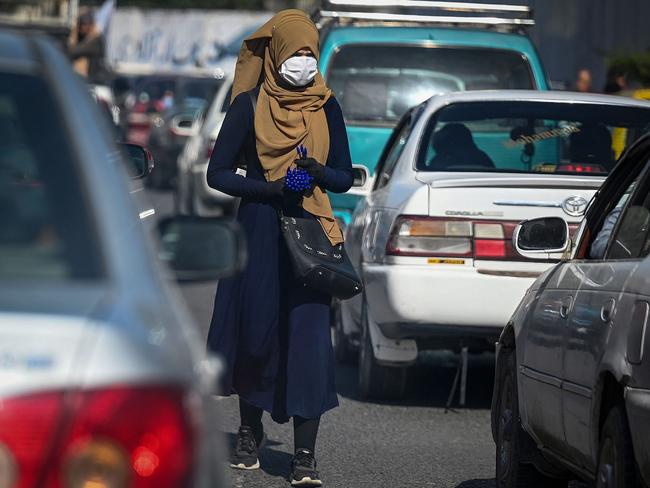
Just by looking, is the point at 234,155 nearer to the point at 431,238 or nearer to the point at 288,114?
the point at 288,114

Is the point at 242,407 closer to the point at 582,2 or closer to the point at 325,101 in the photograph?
the point at 325,101

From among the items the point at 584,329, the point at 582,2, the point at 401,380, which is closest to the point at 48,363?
the point at 584,329

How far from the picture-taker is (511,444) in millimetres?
6234

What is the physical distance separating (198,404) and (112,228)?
1.11 feet

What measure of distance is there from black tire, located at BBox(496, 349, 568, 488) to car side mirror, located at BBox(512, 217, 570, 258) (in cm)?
51

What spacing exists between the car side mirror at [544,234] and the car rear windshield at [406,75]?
6.32 meters

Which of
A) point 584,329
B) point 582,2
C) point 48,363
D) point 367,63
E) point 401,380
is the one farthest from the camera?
point 582,2

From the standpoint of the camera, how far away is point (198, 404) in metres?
2.78

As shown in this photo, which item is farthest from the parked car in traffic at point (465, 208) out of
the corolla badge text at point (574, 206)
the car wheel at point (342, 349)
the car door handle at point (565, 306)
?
the car door handle at point (565, 306)

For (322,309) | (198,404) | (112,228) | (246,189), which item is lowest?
(322,309)

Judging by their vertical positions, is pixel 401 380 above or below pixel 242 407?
below

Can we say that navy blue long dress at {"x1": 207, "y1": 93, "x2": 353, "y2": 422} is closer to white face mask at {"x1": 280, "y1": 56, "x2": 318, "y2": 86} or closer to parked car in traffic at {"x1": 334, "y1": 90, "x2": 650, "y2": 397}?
white face mask at {"x1": 280, "y1": 56, "x2": 318, "y2": 86}

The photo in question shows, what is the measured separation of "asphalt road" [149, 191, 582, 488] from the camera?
275 inches

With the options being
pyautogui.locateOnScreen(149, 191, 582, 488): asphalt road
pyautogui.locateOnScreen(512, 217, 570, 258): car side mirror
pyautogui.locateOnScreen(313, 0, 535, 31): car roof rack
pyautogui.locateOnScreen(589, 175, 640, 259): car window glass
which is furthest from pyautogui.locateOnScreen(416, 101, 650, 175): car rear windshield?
pyautogui.locateOnScreen(313, 0, 535, 31): car roof rack
